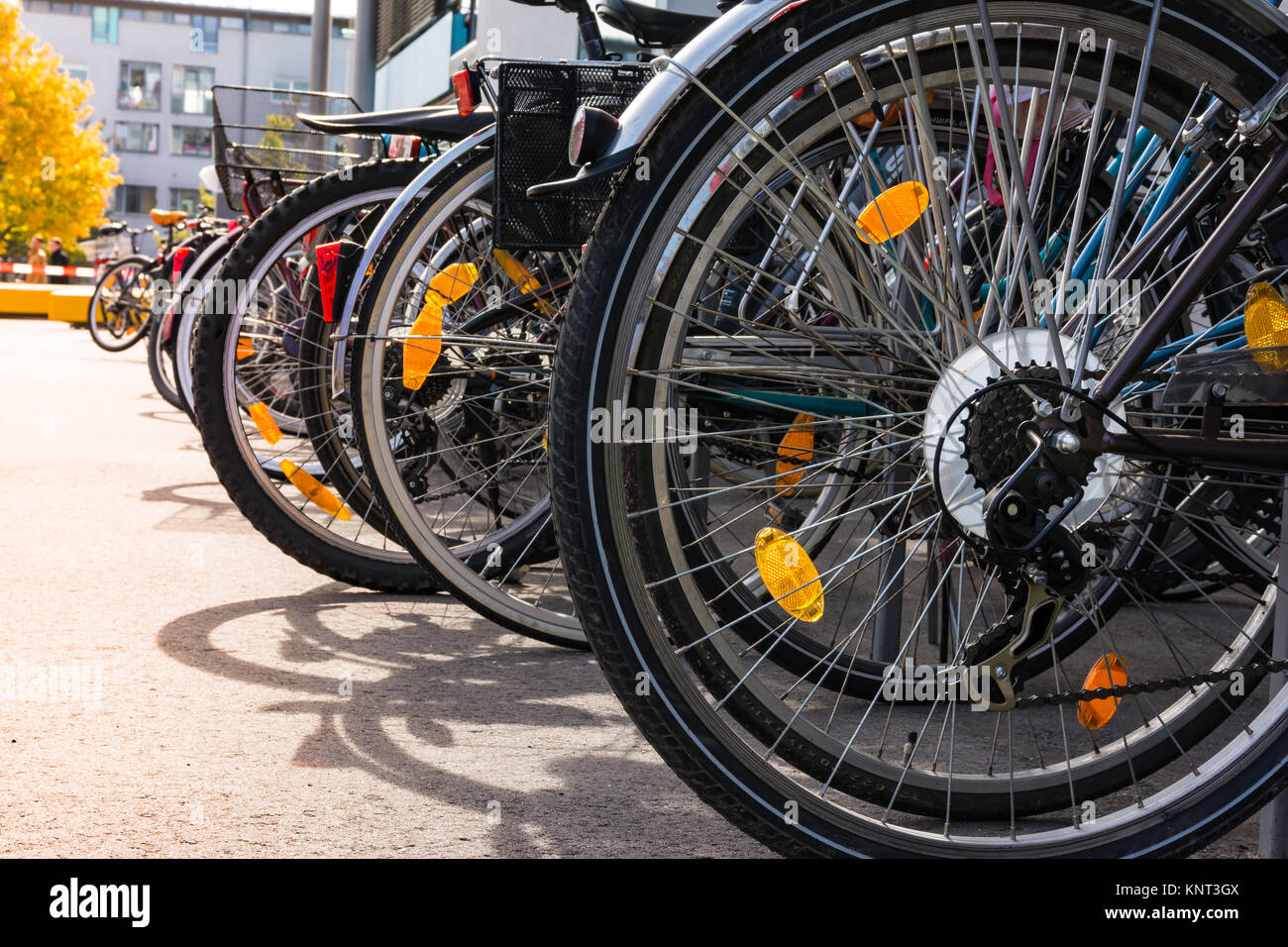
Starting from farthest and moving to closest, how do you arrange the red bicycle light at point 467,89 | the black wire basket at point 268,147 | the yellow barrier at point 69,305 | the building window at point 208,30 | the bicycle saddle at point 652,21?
the building window at point 208,30 < the yellow barrier at point 69,305 < the black wire basket at point 268,147 < the red bicycle light at point 467,89 < the bicycle saddle at point 652,21

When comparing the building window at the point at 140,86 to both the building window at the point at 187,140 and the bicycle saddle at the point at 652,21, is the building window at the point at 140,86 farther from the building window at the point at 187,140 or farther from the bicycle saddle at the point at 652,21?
the bicycle saddle at the point at 652,21

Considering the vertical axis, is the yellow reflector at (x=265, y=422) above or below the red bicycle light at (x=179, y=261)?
below

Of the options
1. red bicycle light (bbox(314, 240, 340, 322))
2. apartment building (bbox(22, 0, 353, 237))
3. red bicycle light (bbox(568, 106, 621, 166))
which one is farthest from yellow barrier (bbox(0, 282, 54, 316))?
apartment building (bbox(22, 0, 353, 237))

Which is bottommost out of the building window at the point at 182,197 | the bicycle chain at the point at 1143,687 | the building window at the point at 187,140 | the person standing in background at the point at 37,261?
the bicycle chain at the point at 1143,687

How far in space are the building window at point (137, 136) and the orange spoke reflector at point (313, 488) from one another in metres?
64.8

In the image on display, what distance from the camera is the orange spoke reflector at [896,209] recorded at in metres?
1.98

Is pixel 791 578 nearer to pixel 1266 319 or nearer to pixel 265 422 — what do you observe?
pixel 1266 319

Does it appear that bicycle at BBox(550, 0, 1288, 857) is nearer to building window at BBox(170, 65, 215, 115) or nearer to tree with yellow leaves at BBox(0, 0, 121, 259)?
tree with yellow leaves at BBox(0, 0, 121, 259)

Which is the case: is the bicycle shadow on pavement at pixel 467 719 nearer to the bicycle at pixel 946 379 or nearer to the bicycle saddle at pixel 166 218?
the bicycle at pixel 946 379

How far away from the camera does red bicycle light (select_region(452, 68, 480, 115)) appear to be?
340 centimetres

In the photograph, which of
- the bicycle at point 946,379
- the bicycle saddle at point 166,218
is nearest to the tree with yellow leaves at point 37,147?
the bicycle saddle at point 166,218

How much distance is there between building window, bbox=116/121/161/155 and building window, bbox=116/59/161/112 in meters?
0.74

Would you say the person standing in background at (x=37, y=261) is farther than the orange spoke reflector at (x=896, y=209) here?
Yes

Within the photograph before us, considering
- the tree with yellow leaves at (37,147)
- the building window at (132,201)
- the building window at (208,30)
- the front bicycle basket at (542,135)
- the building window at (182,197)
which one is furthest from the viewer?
the building window at (132,201)
